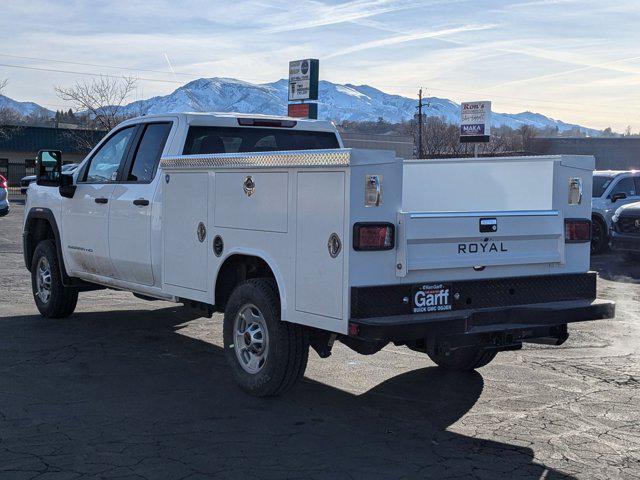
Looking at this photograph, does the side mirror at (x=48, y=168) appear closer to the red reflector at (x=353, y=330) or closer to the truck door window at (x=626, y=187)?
the red reflector at (x=353, y=330)

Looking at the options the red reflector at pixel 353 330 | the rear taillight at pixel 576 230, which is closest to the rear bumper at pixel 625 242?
the rear taillight at pixel 576 230

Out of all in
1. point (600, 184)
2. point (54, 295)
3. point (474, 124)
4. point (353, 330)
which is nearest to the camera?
point (353, 330)

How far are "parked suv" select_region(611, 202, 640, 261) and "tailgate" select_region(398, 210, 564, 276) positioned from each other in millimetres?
10643

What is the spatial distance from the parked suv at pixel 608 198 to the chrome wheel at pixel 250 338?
1396 cm

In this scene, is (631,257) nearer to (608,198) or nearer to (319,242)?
(608,198)

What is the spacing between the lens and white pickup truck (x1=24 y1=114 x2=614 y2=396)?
5.45m

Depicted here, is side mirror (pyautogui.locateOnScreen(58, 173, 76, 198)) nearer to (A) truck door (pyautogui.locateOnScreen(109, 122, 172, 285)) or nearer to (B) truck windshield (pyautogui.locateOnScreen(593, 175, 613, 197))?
(A) truck door (pyautogui.locateOnScreen(109, 122, 172, 285))

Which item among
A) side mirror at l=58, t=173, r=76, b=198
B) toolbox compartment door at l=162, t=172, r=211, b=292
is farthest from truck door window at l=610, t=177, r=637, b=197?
toolbox compartment door at l=162, t=172, r=211, b=292

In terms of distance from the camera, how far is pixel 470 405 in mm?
6293

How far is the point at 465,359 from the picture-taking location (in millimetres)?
7137

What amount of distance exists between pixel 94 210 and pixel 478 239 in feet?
14.5

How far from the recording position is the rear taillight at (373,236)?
5.37 m

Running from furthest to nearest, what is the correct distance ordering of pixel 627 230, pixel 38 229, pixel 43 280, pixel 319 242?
pixel 627 230
pixel 38 229
pixel 43 280
pixel 319 242

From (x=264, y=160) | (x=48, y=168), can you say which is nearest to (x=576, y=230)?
(x=264, y=160)
